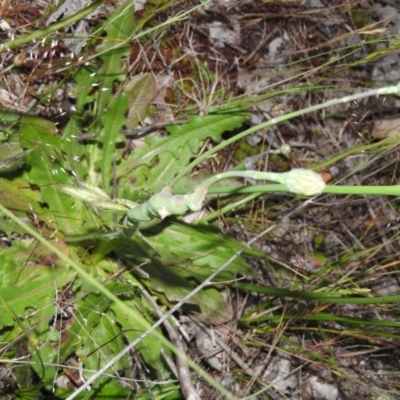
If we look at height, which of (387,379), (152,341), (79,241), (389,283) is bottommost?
(387,379)

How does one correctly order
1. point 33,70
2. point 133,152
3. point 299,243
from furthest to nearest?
point 299,243, point 133,152, point 33,70

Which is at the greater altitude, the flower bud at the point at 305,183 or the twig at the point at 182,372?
the flower bud at the point at 305,183

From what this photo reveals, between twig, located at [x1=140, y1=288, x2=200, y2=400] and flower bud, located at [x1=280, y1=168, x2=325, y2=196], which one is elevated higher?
flower bud, located at [x1=280, y1=168, x2=325, y2=196]

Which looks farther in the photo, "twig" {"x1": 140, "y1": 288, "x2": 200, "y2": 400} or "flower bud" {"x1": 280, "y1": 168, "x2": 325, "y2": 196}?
"twig" {"x1": 140, "y1": 288, "x2": 200, "y2": 400}

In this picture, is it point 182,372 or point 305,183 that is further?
point 182,372

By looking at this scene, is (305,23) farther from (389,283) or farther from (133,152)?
(389,283)

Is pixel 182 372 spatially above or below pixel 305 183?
below

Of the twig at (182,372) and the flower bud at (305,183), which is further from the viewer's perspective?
the twig at (182,372)

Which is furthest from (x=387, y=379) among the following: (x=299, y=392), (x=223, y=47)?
(x=223, y=47)
